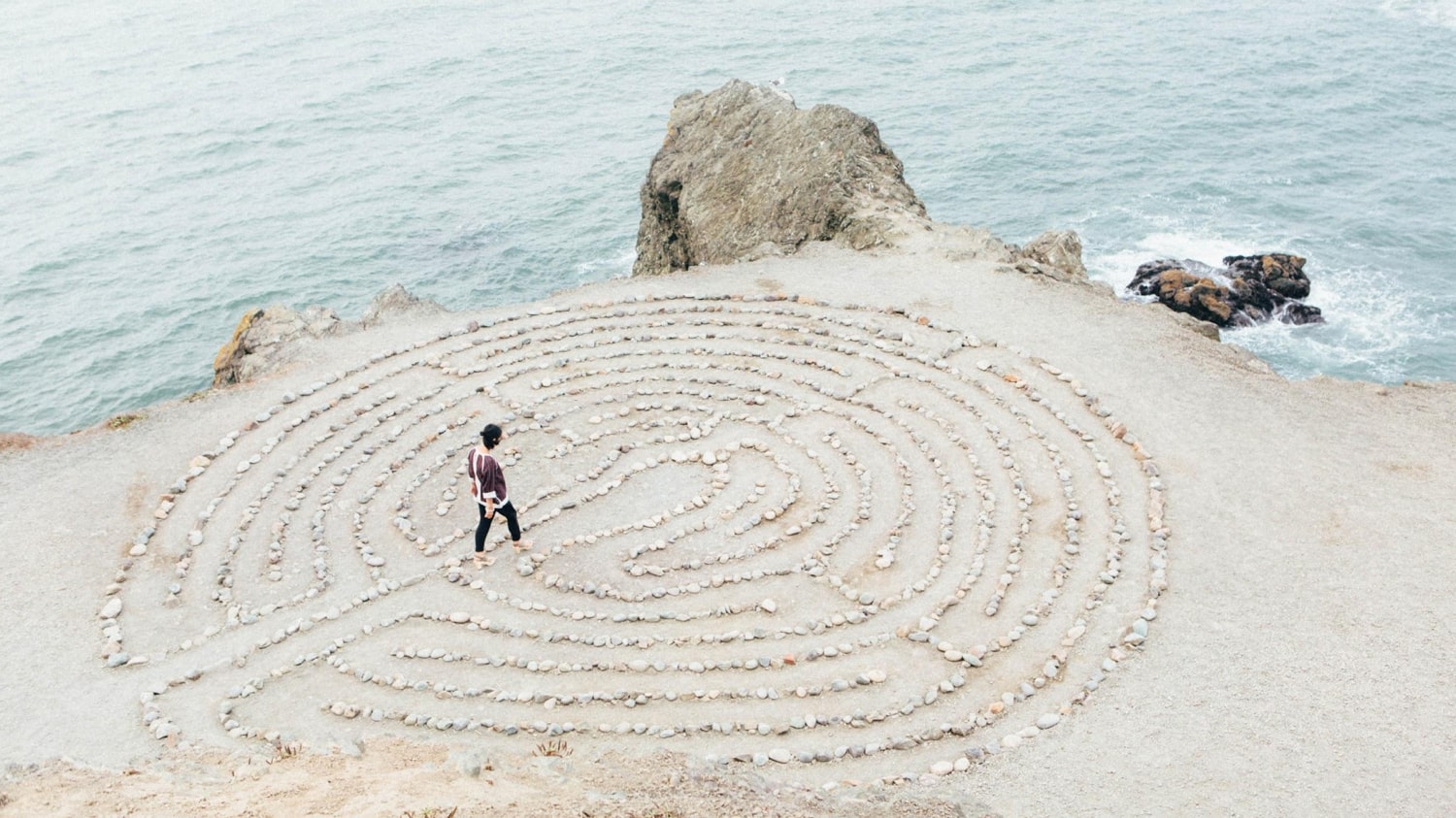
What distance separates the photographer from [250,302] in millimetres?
41594

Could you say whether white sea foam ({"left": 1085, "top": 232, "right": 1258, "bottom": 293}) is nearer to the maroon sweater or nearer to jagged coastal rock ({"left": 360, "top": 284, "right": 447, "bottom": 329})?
jagged coastal rock ({"left": 360, "top": 284, "right": 447, "bottom": 329})

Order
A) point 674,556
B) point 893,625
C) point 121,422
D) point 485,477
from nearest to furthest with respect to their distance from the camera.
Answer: point 893,625 < point 485,477 < point 674,556 < point 121,422

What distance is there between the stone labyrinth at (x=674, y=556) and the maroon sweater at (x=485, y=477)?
1.42 m

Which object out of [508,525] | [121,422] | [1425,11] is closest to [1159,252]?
[508,525]

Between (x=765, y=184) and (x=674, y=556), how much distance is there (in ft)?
51.4

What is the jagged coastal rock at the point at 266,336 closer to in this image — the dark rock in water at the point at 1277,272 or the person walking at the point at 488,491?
the person walking at the point at 488,491

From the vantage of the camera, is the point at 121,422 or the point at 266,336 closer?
the point at 121,422

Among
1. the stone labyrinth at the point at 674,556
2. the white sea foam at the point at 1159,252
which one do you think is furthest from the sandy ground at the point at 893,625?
the white sea foam at the point at 1159,252

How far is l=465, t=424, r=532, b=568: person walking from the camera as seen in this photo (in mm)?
16375

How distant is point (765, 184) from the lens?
30.7m

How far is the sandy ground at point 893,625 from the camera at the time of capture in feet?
42.1

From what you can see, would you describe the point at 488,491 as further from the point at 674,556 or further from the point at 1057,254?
the point at 1057,254

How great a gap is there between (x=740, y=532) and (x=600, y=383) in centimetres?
560

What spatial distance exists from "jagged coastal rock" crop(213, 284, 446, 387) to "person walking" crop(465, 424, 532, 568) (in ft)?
30.6
